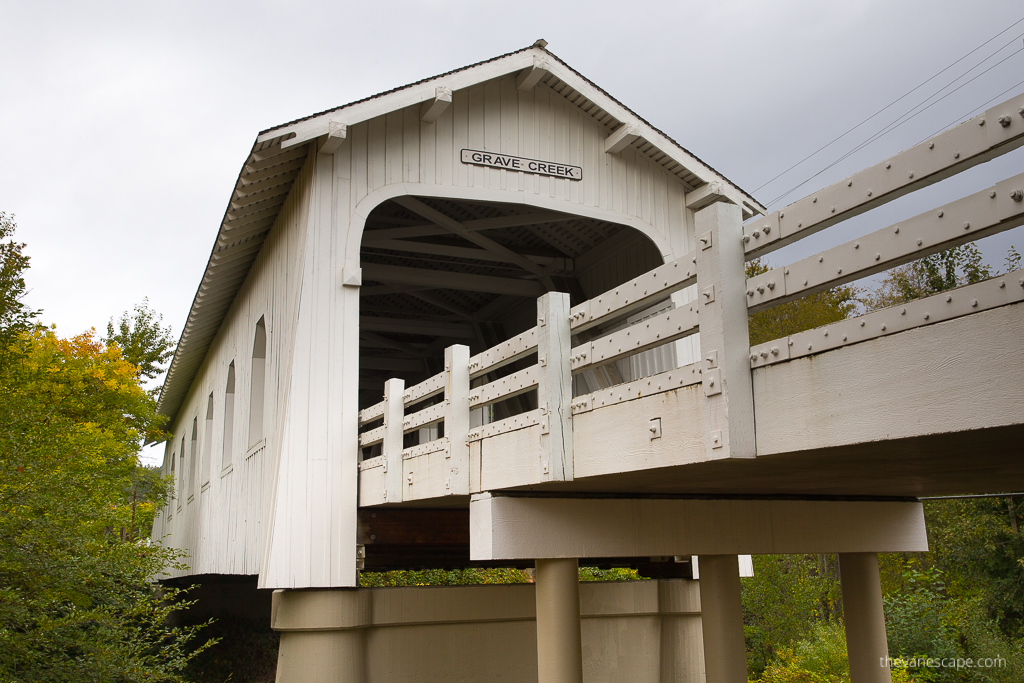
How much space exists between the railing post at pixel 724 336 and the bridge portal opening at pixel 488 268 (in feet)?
Result: 18.7

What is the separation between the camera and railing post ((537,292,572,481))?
550 cm

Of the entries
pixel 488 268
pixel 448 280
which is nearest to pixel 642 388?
pixel 448 280

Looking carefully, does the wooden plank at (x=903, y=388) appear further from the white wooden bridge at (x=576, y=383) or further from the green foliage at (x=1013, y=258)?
the green foliage at (x=1013, y=258)

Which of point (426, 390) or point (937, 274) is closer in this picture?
point (426, 390)

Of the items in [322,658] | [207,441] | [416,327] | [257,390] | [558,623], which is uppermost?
[416,327]

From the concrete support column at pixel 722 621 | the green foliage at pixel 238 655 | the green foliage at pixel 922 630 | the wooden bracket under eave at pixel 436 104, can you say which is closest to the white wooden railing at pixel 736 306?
the concrete support column at pixel 722 621

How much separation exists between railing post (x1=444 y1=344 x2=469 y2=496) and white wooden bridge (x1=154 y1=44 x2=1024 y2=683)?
3cm

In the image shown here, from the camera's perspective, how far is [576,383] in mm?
12305

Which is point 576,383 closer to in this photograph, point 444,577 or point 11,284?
point 11,284

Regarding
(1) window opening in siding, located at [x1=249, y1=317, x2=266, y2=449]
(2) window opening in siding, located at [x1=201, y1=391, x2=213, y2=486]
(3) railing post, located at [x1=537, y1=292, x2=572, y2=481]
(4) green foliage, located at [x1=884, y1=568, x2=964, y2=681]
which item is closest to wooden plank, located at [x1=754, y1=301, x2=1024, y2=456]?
(3) railing post, located at [x1=537, y1=292, x2=572, y2=481]

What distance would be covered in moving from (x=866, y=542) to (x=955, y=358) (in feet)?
15.4

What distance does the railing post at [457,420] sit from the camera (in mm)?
6754

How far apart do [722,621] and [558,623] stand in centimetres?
220

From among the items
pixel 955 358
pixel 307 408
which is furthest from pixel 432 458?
pixel 955 358
